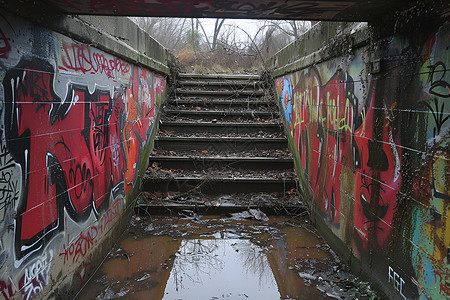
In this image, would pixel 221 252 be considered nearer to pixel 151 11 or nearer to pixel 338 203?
pixel 338 203

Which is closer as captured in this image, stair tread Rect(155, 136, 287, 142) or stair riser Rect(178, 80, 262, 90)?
stair tread Rect(155, 136, 287, 142)

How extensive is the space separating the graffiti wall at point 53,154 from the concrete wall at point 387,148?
2.61 meters

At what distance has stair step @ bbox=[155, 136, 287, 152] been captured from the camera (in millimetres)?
6340

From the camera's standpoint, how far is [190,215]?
5.03 m

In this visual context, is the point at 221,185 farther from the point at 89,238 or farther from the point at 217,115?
the point at 89,238

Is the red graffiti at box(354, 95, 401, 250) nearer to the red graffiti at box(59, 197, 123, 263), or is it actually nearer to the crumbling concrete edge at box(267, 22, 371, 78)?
the crumbling concrete edge at box(267, 22, 371, 78)

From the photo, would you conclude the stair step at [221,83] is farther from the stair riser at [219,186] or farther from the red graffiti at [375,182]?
the red graffiti at [375,182]

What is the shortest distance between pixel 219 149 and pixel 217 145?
86 mm

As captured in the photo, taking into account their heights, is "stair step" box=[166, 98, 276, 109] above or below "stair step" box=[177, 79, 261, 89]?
below

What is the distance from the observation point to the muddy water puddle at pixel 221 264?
314 centimetres

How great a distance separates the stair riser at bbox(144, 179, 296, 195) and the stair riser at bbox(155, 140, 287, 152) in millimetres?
1027

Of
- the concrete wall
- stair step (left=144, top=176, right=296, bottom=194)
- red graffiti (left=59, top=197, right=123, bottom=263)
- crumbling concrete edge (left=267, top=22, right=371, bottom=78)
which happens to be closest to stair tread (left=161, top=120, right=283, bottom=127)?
crumbling concrete edge (left=267, top=22, right=371, bottom=78)

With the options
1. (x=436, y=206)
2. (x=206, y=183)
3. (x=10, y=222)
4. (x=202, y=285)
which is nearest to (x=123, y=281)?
(x=202, y=285)

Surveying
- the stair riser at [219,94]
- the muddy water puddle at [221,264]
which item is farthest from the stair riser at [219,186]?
the stair riser at [219,94]
